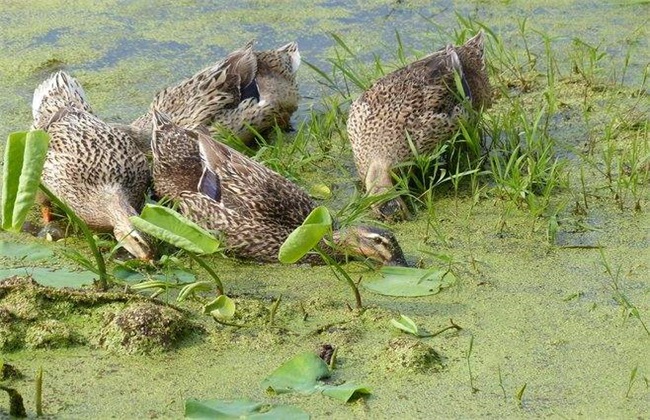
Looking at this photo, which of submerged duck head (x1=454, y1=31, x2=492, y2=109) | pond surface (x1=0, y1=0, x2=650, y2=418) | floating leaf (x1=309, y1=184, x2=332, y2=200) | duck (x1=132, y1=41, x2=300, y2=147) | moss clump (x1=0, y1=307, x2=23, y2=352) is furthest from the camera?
duck (x1=132, y1=41, x2=300, y2=147)

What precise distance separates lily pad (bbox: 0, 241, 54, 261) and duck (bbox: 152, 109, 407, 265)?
73cm

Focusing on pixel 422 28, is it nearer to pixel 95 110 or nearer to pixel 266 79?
pixel 266 79

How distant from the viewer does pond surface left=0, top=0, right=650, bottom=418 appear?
4.80 metres

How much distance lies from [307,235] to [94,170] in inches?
80.3

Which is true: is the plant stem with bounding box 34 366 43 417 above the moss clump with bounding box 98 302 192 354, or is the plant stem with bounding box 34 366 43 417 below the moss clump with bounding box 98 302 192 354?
above

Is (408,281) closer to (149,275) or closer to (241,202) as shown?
(241,202)

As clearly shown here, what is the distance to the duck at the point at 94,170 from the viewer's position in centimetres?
660

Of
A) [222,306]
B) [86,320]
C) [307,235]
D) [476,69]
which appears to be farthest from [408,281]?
[476,69]

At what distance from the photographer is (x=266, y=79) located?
8125 millimetres

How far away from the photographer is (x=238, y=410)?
456 centimetres

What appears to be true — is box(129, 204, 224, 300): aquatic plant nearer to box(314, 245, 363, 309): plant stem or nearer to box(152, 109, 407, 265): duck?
box(314, 245, 363, 309): plant stem

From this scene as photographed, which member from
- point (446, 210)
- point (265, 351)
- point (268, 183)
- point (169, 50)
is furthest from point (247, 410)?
point (169, 50)

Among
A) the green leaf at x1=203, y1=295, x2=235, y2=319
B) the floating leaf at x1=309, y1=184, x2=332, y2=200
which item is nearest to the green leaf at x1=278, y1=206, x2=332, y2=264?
the green leaf at x1=203, y1=295, x2=235, y2=319

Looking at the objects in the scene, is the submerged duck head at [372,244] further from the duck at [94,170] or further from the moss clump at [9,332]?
the moss clump at [9,332]
